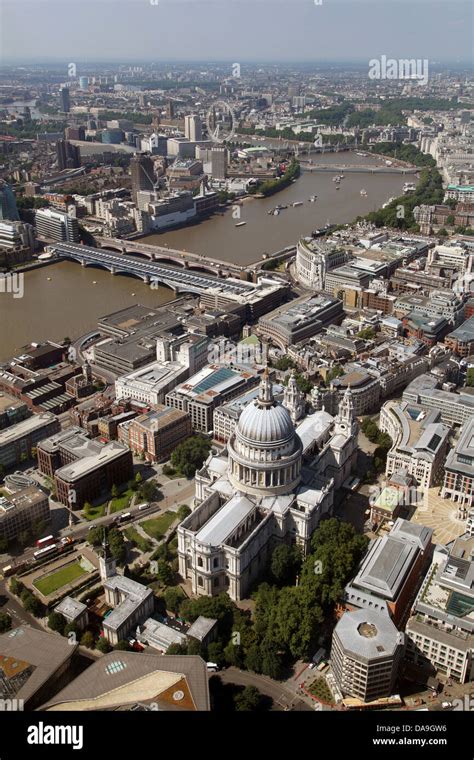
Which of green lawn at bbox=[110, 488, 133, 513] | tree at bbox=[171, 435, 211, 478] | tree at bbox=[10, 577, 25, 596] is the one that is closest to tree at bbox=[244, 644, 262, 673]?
tree at bbox=[10, 577, 25, 596]

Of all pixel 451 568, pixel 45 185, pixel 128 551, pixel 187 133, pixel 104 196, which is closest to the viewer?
pixel 451 568

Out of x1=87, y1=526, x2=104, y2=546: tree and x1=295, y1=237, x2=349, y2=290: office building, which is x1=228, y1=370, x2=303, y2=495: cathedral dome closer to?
x1=87, y1=526, x2=104, y2=546: tree

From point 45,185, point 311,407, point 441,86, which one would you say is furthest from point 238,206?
point 441,86

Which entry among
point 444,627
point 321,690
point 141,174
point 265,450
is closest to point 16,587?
point 265,450

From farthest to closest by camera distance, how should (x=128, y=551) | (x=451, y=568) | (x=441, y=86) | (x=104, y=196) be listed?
(x=441, y=86) < (x=104, y=196) < (x=128, y=551) < (x=451, y=568)

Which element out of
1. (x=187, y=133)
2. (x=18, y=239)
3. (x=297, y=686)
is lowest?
(x=297, y=686)

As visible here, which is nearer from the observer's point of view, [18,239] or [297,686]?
[297,686]

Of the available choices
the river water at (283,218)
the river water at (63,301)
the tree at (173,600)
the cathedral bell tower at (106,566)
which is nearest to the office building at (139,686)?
the tree at (173,600)

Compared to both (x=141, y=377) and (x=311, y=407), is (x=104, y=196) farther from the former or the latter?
(x=311, y=407)
